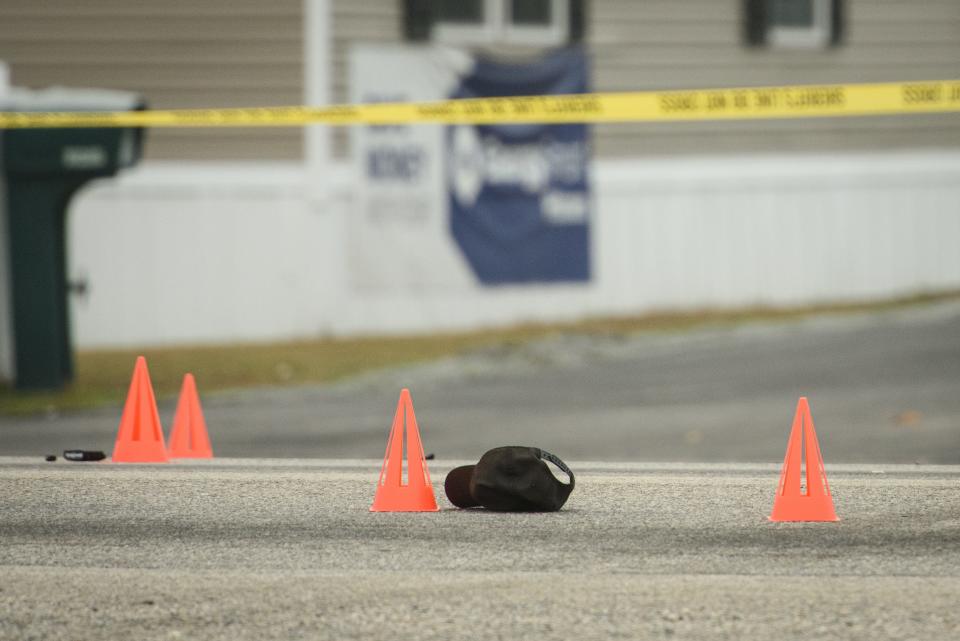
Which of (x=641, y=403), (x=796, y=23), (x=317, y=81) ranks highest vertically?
(x=796, y=23)

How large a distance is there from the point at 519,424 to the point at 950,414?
3292 millimetres

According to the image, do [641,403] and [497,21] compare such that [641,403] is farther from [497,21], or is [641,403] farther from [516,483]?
[497,21]

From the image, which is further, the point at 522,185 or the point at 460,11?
the point at 522,185

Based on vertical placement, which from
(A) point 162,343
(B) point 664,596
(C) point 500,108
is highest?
(C) point 500,108

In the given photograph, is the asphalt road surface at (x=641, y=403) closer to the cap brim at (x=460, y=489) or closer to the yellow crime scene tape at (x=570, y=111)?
the yellow crime scene tape at (x=570, y=111)

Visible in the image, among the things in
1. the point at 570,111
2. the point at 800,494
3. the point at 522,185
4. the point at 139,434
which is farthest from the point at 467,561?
the point at 522,185

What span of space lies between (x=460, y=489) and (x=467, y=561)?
137 cm

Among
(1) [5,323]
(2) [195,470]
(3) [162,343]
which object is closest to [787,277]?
(3) [162,343]

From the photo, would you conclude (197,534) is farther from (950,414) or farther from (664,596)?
(950,414)

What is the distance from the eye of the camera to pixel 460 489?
8859 mm

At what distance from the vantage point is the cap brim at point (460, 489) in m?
8.85

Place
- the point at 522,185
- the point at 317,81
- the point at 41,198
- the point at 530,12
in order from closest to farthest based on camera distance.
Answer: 1. the point at 41,198
2. the point at 317,81
3. the point at 522,185
4. the point at 530,12

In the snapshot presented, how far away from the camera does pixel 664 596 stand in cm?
676

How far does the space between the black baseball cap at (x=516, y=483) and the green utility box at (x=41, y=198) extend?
324 inches
